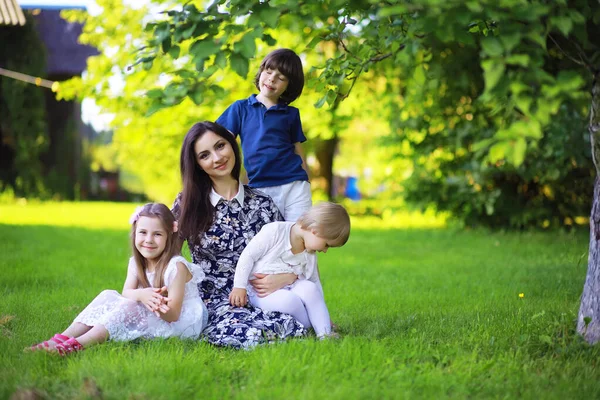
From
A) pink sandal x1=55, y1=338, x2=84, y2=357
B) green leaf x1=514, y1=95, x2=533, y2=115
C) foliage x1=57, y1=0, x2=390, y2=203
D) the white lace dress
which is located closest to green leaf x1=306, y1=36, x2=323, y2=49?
the white lace dress

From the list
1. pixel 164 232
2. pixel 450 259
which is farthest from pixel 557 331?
pixel 450 259

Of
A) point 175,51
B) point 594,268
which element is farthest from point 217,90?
point 594,268

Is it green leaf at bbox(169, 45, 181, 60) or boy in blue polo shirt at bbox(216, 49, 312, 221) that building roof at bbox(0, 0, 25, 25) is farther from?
green leaf at bbox(169, 45, 181, 60)

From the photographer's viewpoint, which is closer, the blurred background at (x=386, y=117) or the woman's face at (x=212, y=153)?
the woman's face at (x=212, y=153)

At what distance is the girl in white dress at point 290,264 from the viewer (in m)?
3.90

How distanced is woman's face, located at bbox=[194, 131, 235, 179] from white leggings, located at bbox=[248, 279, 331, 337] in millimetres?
777

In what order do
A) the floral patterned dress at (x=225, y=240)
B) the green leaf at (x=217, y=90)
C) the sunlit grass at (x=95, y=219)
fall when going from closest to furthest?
the green leaf at (x=217, y=90)
the floral patterned dress at (x=225, y=240)
the sunlit grass at (x=95, y=219)

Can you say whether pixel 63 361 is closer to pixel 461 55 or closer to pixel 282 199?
pixel 282 199

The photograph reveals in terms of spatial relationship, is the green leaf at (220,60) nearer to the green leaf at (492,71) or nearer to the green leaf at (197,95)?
the green leaf at (197,95)

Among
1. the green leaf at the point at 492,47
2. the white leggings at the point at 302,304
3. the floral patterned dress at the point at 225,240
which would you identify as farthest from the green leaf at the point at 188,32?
the white leggings at the point at 302,304

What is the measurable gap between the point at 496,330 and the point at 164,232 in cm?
194

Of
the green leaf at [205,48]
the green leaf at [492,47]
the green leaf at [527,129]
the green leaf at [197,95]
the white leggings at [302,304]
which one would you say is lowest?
the white leggings at [302,304]

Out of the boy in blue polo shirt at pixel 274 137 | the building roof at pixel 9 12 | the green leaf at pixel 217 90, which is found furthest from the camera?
the building roof at pixel 9 12

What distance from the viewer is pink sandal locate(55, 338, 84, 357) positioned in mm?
3441
